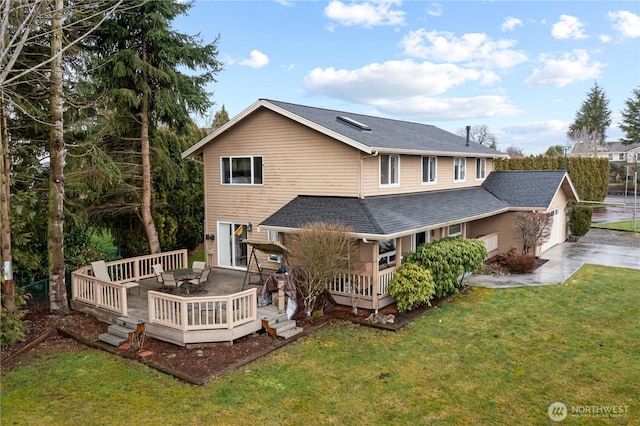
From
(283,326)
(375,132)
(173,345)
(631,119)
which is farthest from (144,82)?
(631,119)

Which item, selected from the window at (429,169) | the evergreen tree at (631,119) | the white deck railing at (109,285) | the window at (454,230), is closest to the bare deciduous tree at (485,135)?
the evergreen tree at (631,119)

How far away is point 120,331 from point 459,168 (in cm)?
1662

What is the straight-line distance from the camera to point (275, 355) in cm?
977

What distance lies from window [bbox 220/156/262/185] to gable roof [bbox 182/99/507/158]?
1.22 m

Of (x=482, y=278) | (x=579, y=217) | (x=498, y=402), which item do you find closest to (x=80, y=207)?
(x=498, y=402)

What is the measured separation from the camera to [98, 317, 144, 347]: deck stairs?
10.5 m

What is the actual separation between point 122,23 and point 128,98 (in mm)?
2966

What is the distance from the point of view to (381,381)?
27.9ft

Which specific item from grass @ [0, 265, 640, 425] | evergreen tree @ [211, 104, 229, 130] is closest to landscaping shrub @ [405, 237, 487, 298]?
grass @ [0, 265, 640, 425]

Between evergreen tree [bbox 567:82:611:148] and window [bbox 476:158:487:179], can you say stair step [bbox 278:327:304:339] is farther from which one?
evergreen tree [bbox 567:82:611:148]

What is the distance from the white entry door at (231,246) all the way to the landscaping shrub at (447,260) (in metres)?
6.70

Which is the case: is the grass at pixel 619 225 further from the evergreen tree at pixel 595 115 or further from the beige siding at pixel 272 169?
the evergreen tree at pixel 595 115

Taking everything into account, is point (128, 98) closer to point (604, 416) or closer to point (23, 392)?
point (23, 392)

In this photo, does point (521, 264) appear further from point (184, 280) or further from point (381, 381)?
point (184, 280)
